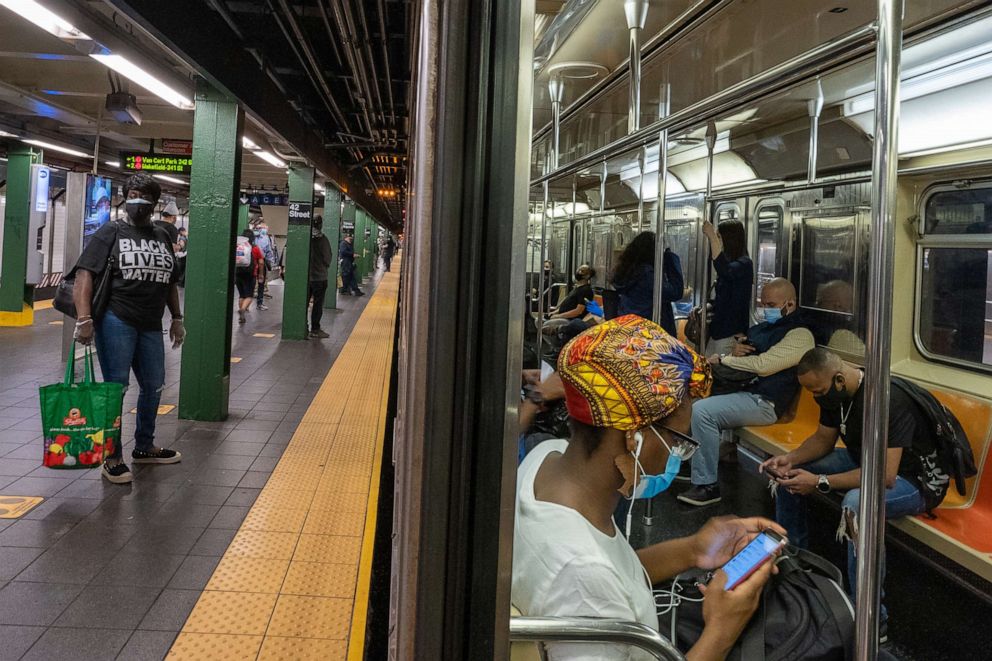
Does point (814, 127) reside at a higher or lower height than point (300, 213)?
lower

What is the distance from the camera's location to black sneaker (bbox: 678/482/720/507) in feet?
4.97

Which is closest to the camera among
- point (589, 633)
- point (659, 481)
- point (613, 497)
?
point (589, 633)

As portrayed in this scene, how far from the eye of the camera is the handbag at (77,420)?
374 cm

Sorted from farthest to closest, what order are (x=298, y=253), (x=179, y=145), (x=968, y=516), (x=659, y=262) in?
(x=179, y=145) < (x=298, y=253) < (x=968, y=516) < (x=659, y=262)

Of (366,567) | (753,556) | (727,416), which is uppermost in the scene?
(727,416)

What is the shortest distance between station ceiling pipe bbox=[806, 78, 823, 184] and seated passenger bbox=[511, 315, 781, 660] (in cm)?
45

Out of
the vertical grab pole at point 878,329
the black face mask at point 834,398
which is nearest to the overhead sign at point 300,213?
Answer: the black face mask at point 834,398

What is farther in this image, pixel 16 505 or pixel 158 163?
pixel 158 163

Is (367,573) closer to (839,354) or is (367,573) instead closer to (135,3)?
(839,354)

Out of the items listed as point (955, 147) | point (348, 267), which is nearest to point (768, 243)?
point (955, 147)

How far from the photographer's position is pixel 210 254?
5.75m

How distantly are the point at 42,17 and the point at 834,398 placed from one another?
4.92 meters

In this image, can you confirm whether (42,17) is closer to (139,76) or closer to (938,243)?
(139,76)

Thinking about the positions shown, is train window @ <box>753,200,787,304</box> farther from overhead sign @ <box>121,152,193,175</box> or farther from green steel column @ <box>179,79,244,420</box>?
overhead sign @ <box>121,152,193,175</box>
